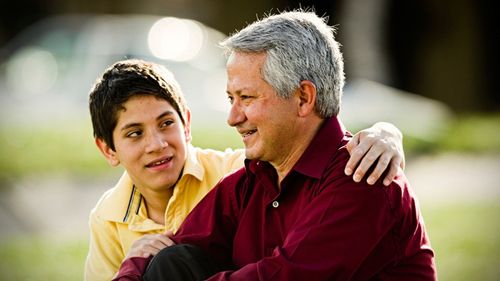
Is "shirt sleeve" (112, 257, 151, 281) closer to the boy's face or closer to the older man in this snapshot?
the older man

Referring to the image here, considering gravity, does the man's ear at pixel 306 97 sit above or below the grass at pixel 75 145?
below

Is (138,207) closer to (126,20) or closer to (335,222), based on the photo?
(335,222)

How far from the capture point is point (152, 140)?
4613 mm

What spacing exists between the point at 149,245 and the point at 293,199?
74 centimetres

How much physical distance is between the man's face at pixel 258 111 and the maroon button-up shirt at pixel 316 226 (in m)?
0.13

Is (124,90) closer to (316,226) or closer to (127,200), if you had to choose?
(127,200)

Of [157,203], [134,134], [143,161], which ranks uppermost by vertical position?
[134,134]

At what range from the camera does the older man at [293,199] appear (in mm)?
3619

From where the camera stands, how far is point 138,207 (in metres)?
4.83

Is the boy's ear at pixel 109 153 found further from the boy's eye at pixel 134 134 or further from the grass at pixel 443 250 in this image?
the grass at pixel 443 250

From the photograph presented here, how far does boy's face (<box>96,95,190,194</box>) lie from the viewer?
463 cm

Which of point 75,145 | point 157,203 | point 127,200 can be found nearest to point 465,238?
point 157,203

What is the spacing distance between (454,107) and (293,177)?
12.5 metres

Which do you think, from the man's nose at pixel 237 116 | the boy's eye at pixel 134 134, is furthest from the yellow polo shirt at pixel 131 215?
the man's nose at pixel 237 116
